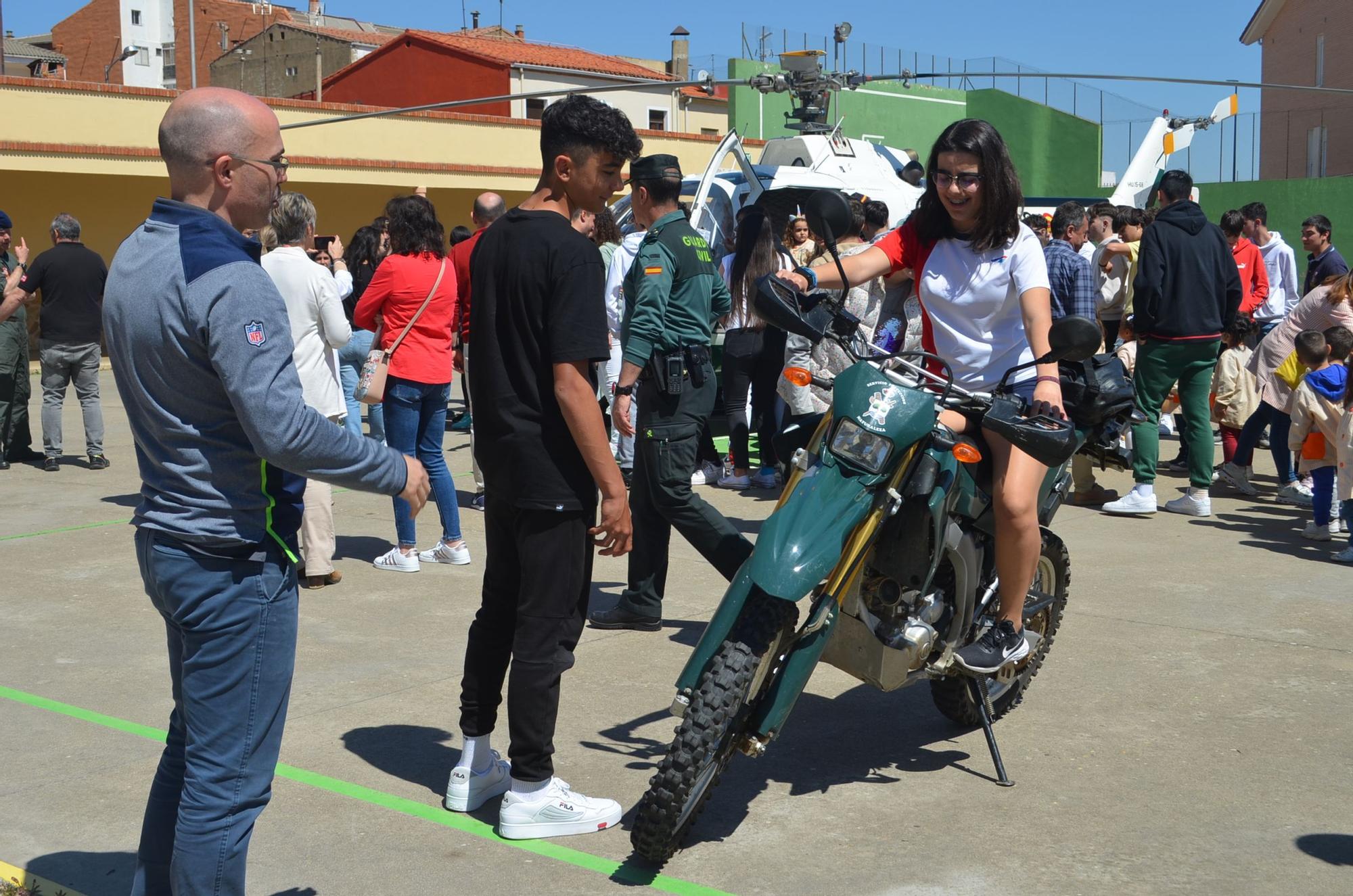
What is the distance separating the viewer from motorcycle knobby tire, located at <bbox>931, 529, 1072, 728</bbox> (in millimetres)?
4816

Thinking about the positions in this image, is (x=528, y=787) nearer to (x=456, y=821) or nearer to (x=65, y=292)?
(x=456, y=821)

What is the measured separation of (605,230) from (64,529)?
4.14 metres

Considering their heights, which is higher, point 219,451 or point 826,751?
point 219,451

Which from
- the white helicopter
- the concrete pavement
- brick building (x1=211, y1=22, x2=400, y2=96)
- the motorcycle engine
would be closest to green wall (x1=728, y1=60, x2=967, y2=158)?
the white helicopter

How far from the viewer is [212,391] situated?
110 inches

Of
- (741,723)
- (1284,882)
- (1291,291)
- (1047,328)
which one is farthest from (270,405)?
(1291,291)

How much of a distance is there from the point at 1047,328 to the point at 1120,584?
3198 mm

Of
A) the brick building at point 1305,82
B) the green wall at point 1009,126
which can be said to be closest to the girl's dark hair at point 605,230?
the brick building at point 1305,82

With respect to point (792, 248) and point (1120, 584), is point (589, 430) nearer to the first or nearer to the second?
point (1120, 584)

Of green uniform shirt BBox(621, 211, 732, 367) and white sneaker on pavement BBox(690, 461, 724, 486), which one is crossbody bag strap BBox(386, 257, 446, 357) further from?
white sneaker on pavement BBox(690, 461, 724, 486)

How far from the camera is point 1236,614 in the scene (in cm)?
652

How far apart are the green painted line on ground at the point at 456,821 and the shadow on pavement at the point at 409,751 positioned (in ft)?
0.49

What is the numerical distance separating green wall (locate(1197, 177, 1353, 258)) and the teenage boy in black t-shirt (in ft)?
74.9

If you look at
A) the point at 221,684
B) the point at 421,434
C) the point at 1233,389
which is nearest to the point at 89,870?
the point at 221,684
